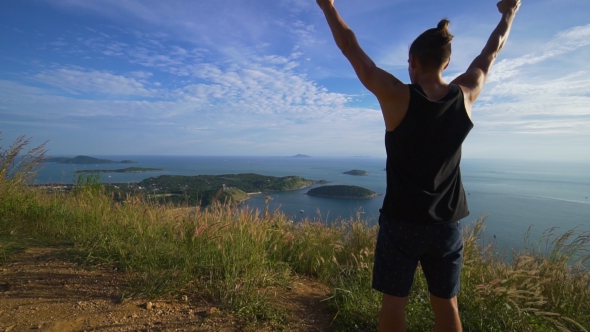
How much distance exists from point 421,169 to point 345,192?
2044cm

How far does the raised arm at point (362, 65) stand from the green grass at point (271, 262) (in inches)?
71.4

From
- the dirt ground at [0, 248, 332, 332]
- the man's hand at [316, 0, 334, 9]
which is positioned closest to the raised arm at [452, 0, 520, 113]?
the man's hand at [316, 0, 334, 9]

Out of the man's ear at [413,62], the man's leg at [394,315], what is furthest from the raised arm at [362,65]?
the man's leg at [394,315]

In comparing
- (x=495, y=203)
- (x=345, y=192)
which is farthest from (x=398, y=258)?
(x=495, y=203)

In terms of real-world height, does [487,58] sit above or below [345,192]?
above

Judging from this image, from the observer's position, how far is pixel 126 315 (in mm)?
2178

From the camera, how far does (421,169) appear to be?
1.39 m

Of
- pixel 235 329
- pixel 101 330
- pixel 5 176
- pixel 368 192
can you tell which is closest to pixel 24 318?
pixel 101 330

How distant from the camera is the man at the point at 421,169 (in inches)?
53.4

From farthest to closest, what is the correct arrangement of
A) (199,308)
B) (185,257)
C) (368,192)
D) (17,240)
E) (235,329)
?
1. (368,192)
2. (17,240)
3. (185,257)
4. (199,308)
5. (235,329)

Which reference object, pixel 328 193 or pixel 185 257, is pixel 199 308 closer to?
pixel 185 257

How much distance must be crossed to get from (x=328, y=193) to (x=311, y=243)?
18.8m

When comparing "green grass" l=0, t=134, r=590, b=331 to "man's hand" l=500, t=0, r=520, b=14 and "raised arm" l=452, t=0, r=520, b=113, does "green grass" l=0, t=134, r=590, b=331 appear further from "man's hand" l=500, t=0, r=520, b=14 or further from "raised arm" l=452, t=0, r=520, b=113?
"man's hand" l=500, t=0, r=520, b=14

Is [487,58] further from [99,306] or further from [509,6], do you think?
[99,306]
